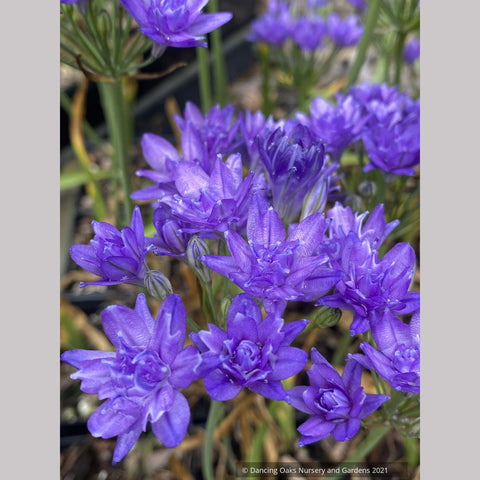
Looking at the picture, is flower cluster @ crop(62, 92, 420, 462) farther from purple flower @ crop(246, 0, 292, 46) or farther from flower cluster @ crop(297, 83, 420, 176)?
purple flower @ crop(246, 0, 292, 46)

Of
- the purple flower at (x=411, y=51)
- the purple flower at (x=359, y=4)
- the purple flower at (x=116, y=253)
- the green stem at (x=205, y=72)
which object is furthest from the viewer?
the purple flower at (x=359, y=4)

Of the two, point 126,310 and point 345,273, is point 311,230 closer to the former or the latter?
point 345,273

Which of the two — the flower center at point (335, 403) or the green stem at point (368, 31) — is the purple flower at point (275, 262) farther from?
the green stem at point (368, 31)

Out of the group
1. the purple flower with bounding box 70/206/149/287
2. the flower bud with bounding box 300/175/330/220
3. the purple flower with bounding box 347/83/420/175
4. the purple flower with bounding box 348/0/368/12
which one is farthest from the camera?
the purple flower with bounding box 348/0/368/12

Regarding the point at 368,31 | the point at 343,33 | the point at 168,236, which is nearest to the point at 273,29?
the point at 343,33

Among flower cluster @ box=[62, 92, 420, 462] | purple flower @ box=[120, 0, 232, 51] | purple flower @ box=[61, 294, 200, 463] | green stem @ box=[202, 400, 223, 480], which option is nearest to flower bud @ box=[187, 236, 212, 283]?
flower cluster @ box=[62, 92, 420, 462]

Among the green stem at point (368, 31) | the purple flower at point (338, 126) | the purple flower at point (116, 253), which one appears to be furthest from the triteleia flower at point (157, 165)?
the green stem at point (368, 31)

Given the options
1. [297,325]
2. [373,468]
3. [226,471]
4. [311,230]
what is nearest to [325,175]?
[311,230]
